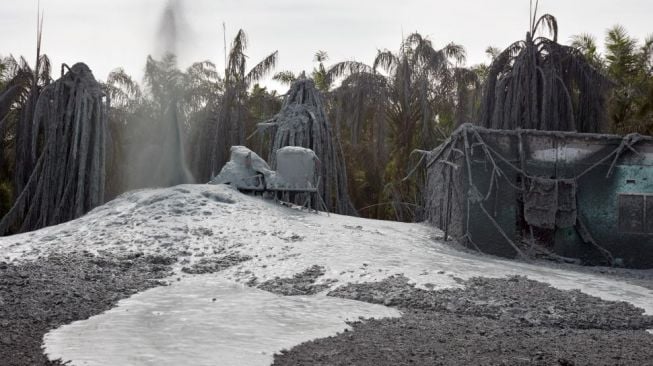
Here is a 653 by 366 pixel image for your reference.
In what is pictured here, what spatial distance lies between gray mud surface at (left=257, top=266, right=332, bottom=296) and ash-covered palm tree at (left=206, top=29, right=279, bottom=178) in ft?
45.2

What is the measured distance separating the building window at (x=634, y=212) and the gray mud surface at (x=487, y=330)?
4.79m

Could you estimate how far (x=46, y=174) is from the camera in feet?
54.4

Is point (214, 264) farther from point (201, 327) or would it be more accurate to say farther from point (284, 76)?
point (284, 76)

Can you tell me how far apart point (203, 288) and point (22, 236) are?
169 inches

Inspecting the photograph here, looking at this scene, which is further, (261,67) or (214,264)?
(261,67)

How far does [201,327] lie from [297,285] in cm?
228

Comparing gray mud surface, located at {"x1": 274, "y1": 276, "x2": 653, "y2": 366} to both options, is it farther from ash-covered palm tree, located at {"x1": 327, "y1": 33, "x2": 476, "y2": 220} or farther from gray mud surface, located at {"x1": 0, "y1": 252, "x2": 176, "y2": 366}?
ash-covered palm tree, located at {"x1": 327, "y1": 33, "x2": 476, "y2": 220}

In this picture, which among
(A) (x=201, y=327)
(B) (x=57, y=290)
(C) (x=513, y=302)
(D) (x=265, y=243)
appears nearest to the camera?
(A) (x=201, y=327)

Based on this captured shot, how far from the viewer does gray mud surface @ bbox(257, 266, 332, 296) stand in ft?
27.9

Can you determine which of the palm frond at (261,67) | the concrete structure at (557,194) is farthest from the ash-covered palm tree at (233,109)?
the concrete structure at (557,194)

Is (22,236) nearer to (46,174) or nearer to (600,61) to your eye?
(46,174)

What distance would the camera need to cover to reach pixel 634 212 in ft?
41.4

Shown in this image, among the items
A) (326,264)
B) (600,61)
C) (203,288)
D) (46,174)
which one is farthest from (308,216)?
(600,61)

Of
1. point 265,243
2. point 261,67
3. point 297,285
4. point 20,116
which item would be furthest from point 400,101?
point 297,285
